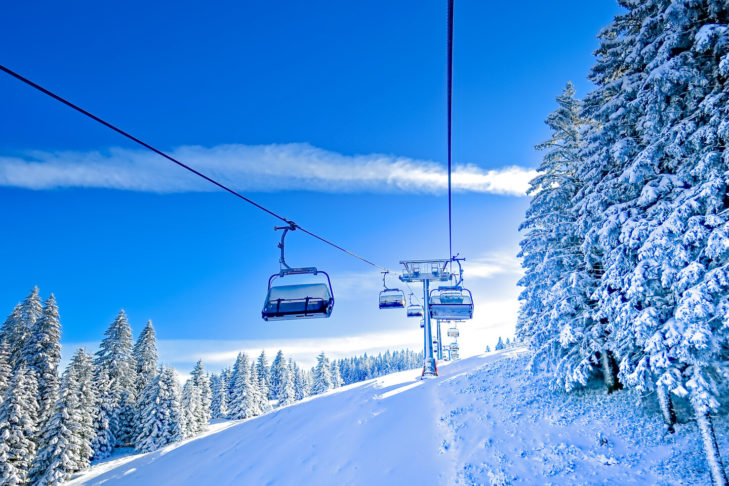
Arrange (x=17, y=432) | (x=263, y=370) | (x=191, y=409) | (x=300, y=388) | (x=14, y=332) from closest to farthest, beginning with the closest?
(x=17, y=432)
(x=14, y=332)
(x=191, y=409)
(x=263, y=370)
(x=300, y=388)

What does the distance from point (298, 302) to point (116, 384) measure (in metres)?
40.1

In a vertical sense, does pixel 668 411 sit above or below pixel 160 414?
above

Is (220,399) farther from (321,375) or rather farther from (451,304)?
(451,304)

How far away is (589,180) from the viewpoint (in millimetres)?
12828

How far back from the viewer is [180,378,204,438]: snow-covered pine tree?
3826 cm

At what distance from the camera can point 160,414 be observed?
1368 inches

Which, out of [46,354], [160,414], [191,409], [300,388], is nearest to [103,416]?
[160,414]

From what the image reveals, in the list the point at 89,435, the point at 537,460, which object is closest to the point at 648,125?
the point at 537,460

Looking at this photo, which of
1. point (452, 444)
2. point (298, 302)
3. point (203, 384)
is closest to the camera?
point (298, 302)

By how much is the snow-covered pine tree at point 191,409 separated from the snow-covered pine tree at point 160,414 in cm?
111

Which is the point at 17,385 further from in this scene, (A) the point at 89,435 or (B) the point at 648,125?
(B) the point at 648,125

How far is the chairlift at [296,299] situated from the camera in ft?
29.2

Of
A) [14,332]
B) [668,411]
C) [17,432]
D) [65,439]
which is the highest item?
[14,332]

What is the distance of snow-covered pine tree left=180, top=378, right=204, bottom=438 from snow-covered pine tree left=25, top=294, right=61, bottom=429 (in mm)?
11742
